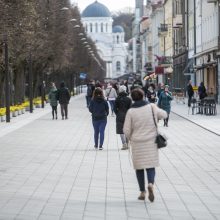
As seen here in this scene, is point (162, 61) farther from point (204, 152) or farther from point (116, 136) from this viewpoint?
point (204, 152)

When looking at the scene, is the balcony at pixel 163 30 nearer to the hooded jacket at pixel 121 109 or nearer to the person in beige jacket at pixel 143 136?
the hooded jacket at pixel 121 109

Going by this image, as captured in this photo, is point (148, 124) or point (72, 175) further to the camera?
point (72, 175)

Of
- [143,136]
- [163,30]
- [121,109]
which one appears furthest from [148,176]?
[163,30]

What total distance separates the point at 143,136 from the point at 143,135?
2 centimetres

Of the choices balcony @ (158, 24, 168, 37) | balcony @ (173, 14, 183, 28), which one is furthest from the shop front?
balcony @ (158, 24, 168, 37)

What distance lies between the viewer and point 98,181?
1325 centimetres

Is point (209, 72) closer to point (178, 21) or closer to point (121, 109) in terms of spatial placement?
point (178, 21)

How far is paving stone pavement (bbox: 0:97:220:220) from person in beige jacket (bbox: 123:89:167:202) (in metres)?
0.49

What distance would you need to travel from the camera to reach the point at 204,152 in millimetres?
18562

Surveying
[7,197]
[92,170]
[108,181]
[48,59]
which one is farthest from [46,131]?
[48,59]

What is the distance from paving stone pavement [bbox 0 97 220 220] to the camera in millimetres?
10055

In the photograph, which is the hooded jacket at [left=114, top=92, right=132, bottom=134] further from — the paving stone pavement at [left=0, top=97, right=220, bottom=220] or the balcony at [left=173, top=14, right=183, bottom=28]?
the balcony at [left=173, top=14, right=183, bottom=28]

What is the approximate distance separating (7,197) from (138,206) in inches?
79.8

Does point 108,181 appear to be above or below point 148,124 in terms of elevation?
below
